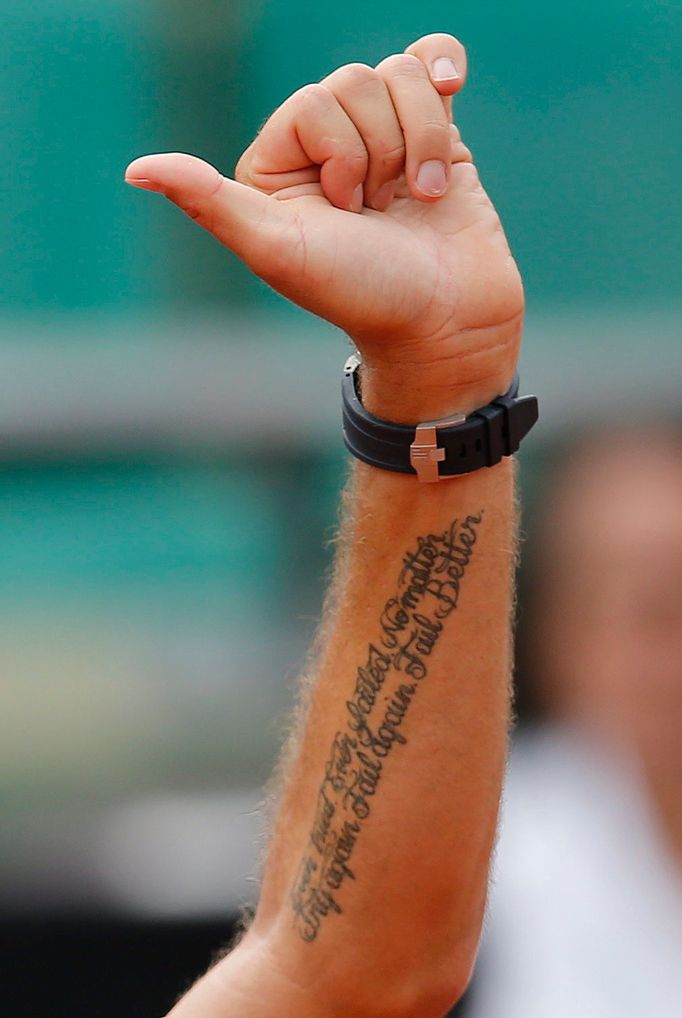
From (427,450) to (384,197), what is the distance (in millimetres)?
188

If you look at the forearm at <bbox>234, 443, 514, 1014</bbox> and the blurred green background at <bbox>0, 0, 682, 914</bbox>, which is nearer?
the forearm at <bbox>234, 443, 514, 1014</bbox>

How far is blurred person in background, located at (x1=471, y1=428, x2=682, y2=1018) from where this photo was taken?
1.88 meters

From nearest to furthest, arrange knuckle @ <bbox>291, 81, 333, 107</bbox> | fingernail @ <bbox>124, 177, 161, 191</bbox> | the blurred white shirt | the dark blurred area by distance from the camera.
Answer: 1. fingernail @ <bbox>124, 177, 161, 191</bbox>
2. knuckle @ <bbox>291, 81, 333, 107</bbox>
3. the blurred white shirt
4. the dark blurred area

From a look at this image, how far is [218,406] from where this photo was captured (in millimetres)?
2559

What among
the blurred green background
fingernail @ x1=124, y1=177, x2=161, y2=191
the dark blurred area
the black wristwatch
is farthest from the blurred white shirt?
fingernail @ x1=124, y1=177, x2=161, y2=191

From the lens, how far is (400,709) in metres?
0.97

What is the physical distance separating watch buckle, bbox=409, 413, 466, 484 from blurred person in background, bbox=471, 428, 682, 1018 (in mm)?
1170

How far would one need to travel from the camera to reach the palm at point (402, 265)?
85 centimetres

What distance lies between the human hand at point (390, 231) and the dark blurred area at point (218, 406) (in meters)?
1.49

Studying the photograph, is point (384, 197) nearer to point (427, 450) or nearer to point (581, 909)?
point (427, 450)

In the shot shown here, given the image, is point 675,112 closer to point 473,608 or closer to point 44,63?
point 44,63

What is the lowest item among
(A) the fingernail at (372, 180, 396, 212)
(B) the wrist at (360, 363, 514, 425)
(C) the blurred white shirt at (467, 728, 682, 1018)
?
(C) the blurred white shirt at (467, 728, 682, 1018)

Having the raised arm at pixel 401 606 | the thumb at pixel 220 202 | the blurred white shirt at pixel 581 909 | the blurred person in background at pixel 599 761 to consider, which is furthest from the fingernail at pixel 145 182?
the blurred person in background at pixel 599 761

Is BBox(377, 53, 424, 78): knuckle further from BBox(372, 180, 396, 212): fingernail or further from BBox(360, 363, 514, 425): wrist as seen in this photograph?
BBox(360, 363, 514, 425): wrist
